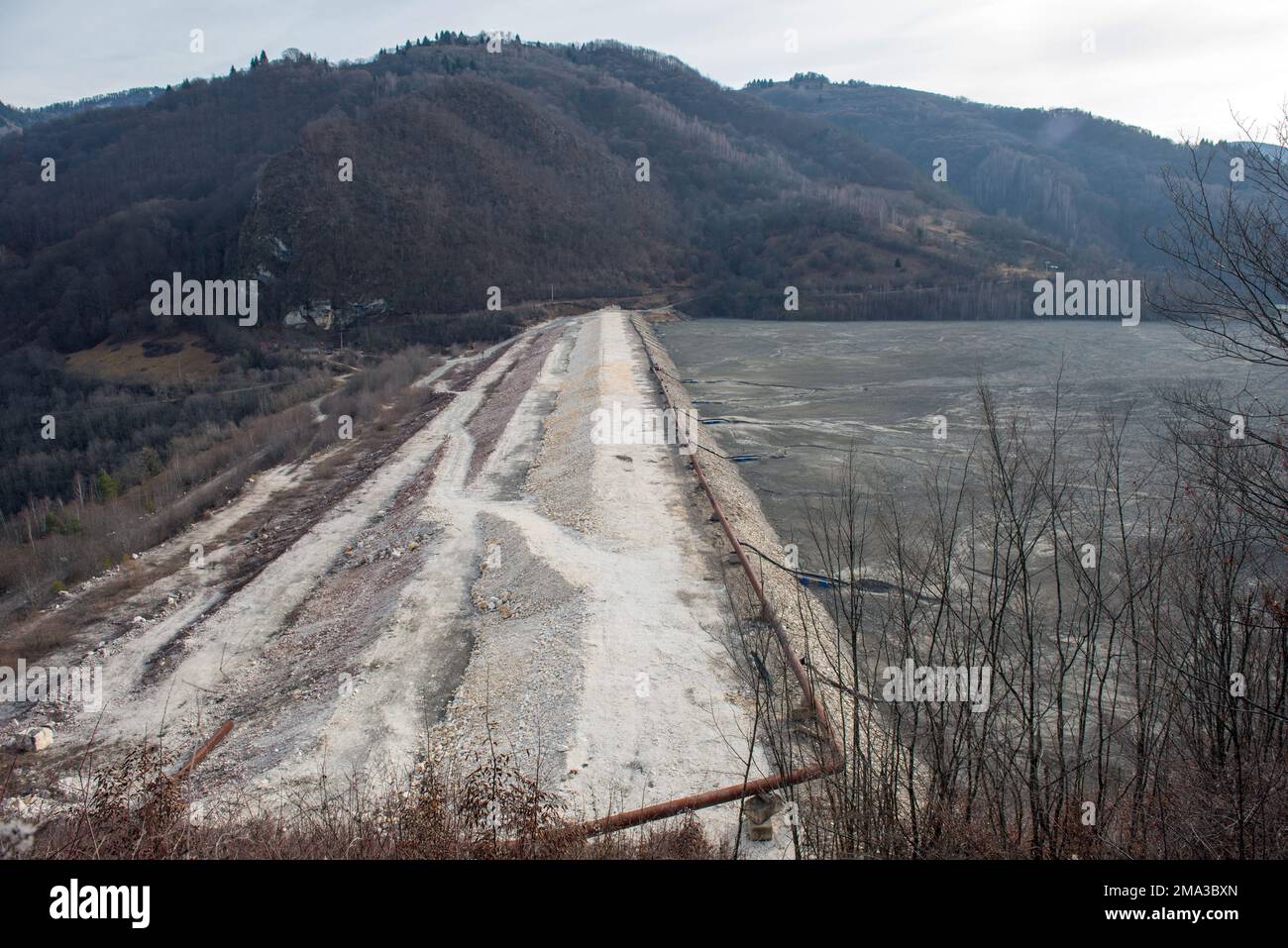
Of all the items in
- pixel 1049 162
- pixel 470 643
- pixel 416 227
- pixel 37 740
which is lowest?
pixel 37 740

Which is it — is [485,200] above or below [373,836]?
above

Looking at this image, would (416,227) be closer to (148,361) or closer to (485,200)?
(485,200)

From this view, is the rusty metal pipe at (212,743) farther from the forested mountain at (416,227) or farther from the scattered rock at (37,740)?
the forested mountain at (416,227)

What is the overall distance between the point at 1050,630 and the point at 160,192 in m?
116

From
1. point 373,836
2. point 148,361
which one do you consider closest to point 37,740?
point 373,836

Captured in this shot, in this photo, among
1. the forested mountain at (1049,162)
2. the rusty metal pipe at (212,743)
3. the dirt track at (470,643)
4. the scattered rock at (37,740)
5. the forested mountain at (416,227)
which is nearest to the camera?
the dirt track at (470,643)

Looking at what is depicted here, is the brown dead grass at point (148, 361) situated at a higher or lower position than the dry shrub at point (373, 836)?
higher

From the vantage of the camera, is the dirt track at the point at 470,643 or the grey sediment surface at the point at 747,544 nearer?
the dirt track at the point at 470,643

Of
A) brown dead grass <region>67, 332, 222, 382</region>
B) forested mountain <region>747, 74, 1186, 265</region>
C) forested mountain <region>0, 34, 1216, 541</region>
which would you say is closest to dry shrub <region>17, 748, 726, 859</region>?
forested mountain <region>0, 34, 1216, 541</region>

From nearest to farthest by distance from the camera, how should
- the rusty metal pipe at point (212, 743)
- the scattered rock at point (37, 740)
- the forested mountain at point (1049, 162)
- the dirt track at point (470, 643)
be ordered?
the dirt track at point (470, 643) → the rusty metal pipe at point (212, 743) → the scattered rock at point (37, 740) → the forested mountain at point (1049, 162)

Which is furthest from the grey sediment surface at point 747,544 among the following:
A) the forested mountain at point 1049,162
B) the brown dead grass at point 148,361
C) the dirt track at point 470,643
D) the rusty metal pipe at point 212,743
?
the forested mountain at point 1049,162

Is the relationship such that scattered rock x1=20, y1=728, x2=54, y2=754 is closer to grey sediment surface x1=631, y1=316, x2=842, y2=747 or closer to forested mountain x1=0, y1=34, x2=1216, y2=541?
grey sediment surface x1=631, y1=316, x2=842, y2=747

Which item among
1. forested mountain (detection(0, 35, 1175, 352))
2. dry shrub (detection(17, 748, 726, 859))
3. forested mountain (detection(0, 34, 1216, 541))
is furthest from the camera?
forested mountain (detection(0, 35, 1175, 352))

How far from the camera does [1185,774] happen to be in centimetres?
586
